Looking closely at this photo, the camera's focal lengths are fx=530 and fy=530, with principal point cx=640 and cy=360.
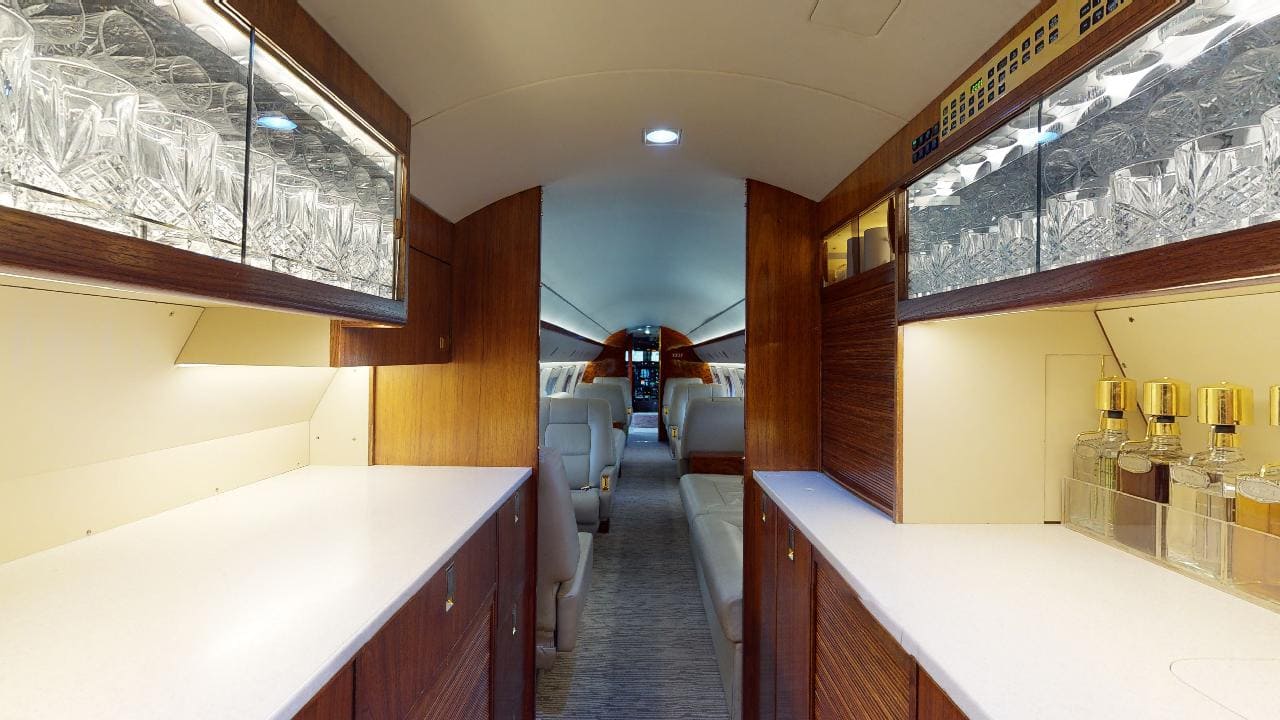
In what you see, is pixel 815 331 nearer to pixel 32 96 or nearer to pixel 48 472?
pixel 32 96

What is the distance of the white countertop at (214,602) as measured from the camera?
687 mm

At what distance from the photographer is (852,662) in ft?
3.87

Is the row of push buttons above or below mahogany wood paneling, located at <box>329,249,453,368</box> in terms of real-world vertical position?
above

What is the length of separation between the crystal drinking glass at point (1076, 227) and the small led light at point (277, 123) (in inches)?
59.6

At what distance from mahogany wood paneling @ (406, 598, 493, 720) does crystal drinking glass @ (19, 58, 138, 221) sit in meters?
1.06

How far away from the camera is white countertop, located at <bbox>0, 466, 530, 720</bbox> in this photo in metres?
0.69

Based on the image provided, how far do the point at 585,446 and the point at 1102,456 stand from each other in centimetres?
360

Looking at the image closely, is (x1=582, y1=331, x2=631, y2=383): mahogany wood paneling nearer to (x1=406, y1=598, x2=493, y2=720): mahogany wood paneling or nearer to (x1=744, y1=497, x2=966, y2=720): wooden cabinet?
(x1=744, y1=497, x2=966, y2=720): wooden cabinet

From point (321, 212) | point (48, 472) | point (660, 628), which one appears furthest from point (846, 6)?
point (660, 628)

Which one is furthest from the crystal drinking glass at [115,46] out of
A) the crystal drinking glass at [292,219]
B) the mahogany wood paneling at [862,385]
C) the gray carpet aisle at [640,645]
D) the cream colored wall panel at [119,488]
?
the gray carpet aisle at [640,645]

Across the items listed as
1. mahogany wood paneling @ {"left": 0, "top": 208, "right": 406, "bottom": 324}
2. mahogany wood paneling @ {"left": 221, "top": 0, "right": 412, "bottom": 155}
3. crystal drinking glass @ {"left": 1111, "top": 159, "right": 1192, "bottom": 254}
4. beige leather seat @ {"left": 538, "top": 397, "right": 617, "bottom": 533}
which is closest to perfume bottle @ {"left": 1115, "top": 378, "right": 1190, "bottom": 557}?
crystal drinking glass @ {"left": 1111, "top": 159, "right": 1192, "bottom": 254}

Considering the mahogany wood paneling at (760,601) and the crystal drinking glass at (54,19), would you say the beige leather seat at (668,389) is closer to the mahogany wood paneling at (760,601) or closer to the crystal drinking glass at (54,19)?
the mahogany wood paneling at (760,601)

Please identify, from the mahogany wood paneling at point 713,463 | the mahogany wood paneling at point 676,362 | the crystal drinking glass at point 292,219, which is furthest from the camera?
the mahogany wood paneling at point 676,362

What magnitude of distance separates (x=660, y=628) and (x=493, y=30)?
2.87 m
